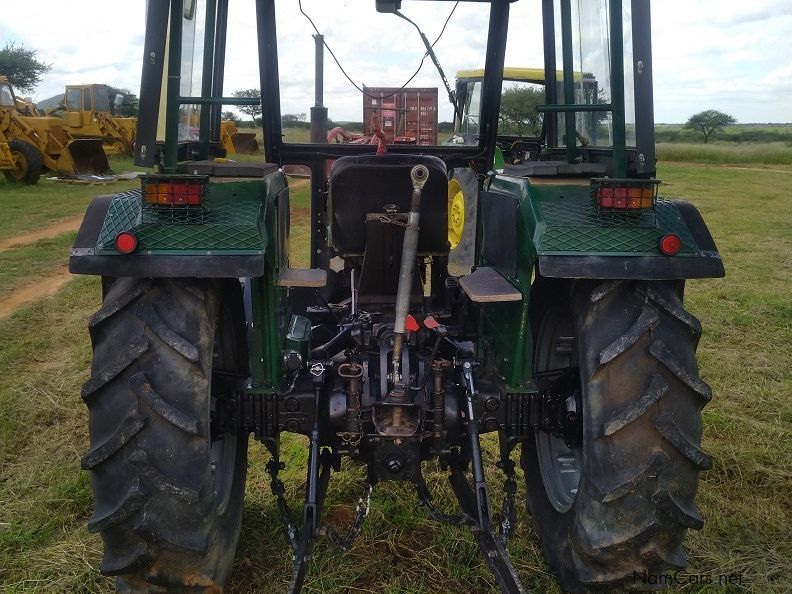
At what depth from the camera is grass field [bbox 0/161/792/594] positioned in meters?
2.99

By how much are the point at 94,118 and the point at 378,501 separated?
73.0 ft

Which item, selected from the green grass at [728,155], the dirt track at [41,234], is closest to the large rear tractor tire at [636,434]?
the dirt track at [41,234]

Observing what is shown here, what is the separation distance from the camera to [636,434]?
2.28 m

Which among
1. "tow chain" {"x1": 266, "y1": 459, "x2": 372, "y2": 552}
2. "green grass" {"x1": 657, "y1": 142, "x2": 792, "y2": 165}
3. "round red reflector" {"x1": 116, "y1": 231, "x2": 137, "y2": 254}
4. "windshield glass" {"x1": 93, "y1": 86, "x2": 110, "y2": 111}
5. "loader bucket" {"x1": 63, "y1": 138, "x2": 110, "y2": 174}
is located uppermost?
"windshield glass" {"x1": 93, "y1": 86, "x2": 110, "y2": 111}

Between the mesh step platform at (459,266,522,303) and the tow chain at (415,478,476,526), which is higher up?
the mesh step platform at (459,266,522,303)

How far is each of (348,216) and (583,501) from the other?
4.56 ft

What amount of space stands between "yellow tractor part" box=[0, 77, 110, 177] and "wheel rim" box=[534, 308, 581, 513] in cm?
1736

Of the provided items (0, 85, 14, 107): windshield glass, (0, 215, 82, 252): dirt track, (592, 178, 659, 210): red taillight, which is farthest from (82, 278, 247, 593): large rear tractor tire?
(0, 85, 14, 107): windshield glass

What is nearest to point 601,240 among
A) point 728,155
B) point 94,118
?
point 94,118

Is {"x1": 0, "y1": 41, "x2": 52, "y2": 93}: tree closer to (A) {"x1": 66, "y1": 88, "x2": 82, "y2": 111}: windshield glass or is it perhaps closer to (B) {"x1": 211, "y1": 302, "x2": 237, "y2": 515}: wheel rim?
(A) {"x1": 66, "y1": 88, "x2": 82, "y2": 111}: windshield glass

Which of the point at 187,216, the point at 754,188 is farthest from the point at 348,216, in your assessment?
the point at 754,188

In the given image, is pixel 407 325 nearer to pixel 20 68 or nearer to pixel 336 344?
pixel 336 344

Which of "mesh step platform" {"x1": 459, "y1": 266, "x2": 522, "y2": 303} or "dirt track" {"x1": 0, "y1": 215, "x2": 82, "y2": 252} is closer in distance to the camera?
"mesh step platform" {"x1": 459, "y1": 266, "x2": 522, "y2": 303}

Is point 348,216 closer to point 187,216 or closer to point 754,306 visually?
point 187,216
